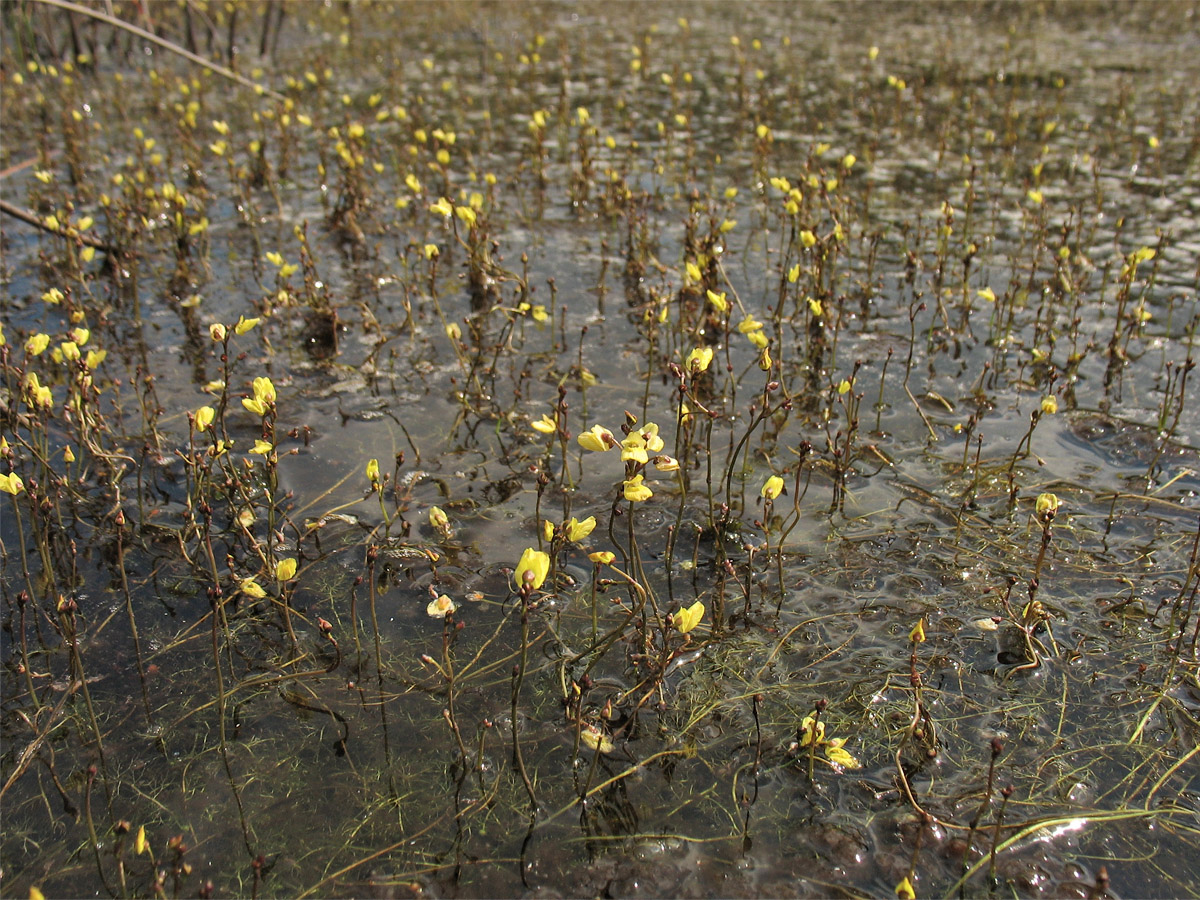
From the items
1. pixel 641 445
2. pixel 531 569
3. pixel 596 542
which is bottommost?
pixel 596 542

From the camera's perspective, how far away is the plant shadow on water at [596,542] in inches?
87.3

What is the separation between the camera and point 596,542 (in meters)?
3.24

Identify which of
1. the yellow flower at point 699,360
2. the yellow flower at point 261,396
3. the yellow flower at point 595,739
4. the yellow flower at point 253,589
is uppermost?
the yellow flower at point 699,360

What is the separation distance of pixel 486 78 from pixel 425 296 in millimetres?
5864

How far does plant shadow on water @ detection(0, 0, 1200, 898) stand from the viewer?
2.22 meters

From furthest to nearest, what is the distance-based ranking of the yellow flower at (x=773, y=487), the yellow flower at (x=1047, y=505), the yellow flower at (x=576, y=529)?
the yellow flower at (x=773, y=487) → the yellow flower at (x=1047, y=505) → the yellow flower at (x=576, y=529)

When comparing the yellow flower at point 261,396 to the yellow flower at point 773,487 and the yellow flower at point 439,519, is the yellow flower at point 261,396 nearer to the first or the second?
the yellow flower at point 439,519

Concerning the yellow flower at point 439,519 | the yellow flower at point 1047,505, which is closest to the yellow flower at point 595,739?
the yellow flower at point 439,519

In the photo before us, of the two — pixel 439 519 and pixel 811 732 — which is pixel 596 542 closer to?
pixel 439 519

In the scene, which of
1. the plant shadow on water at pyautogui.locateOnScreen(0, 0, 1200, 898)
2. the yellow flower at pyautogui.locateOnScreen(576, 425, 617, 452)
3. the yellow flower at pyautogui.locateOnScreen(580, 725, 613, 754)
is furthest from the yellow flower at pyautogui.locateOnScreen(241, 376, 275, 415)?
the yellow flower at pyautogui.locateOnScreen(580, 725, 613, 754)

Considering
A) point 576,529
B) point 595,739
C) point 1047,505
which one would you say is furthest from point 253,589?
point 1047,505

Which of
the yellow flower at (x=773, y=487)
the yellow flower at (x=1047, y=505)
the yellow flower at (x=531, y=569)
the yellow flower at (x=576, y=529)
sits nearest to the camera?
the yellow flower at (x=531, y=569)

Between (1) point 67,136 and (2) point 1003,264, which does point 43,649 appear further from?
(1) point 67,136

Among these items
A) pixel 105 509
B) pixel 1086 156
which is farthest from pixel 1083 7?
pixel 105 509
